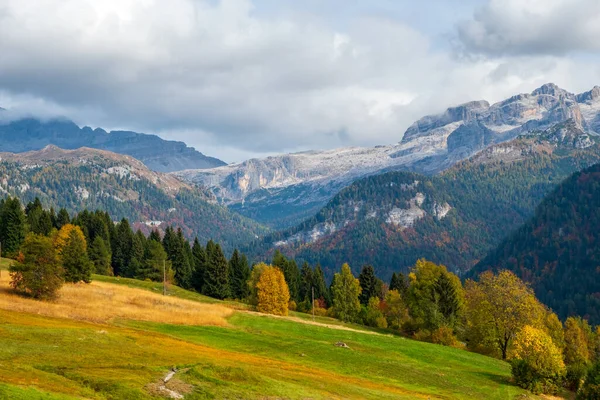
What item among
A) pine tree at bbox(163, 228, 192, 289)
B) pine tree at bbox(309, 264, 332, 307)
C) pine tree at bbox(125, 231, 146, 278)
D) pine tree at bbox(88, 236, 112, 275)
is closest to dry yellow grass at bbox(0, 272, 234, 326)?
pine tree at bbox(88, 236, 112, 275)

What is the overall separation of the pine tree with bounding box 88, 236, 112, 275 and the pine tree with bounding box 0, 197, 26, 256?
16.2 meters

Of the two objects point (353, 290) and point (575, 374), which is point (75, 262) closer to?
point (353, 290)

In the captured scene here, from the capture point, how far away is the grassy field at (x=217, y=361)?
32188mm

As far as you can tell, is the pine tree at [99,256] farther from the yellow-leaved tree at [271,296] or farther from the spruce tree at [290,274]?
the yellow-leaved tree at [271,296]

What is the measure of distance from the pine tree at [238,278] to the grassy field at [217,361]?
59.6 metres

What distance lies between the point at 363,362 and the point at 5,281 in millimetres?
57104

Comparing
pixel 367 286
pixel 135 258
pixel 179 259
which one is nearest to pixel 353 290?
pixel 367 286

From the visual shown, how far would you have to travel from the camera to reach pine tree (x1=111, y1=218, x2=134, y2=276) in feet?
504

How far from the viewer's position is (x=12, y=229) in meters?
128

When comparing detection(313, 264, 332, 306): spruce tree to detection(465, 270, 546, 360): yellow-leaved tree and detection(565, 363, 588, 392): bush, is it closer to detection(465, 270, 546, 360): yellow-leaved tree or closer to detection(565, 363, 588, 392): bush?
detection(465, 270, 546, 360): yellow-leaved tree

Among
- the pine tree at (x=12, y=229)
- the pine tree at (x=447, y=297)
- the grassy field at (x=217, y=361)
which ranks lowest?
the grassy field at (x=217, y=361)

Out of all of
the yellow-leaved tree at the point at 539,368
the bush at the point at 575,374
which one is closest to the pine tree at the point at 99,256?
the yellow-leaved tree at the point at 539,368

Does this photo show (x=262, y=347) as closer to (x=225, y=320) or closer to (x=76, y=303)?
(x=225, y=320)

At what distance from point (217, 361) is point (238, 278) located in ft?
344
